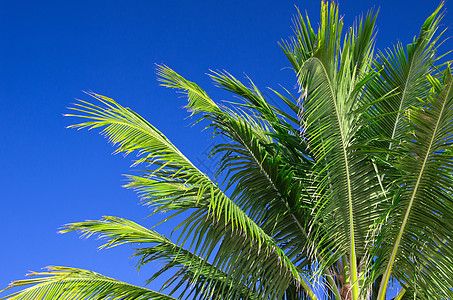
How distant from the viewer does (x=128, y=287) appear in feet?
20.4

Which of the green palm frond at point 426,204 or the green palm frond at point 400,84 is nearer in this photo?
the green palm frond at point 426,204

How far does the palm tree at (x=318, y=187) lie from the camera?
17.1 feet

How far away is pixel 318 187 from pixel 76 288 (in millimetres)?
3080

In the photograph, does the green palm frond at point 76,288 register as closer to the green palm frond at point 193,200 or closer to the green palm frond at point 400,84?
the green palm frond at point 193,200

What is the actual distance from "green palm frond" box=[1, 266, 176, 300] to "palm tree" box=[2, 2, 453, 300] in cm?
1

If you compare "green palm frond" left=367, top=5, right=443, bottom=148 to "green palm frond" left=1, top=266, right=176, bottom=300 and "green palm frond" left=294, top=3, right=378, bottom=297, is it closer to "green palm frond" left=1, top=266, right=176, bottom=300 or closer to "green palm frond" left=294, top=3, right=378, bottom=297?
"green palm frond" left=294, top=3, right=378, bottom=297

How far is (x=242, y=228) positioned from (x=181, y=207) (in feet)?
2.29

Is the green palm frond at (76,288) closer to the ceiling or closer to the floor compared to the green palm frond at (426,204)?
closer to the ceiling

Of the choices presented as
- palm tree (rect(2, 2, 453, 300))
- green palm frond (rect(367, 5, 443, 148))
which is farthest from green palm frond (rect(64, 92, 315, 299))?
green palm frond (rect(367, 5, 443, 148))

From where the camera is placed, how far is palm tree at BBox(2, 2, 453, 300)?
17.1 ft

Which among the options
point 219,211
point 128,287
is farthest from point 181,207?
point 128,287

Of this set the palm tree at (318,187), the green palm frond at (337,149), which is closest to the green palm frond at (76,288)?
the palm tree at (318,187)

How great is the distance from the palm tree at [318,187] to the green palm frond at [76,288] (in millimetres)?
14

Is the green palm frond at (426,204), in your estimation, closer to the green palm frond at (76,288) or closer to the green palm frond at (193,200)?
the green palm frond at (193,200)
